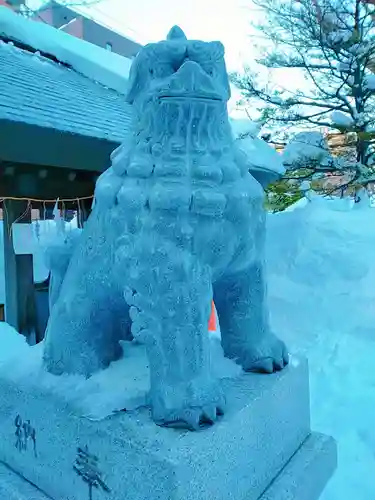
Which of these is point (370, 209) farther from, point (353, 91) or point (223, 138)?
point (223, 138)

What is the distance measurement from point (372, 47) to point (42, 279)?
4023 millimetres

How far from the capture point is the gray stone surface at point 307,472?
3.49ft

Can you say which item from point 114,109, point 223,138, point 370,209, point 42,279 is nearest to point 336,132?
point 370,209

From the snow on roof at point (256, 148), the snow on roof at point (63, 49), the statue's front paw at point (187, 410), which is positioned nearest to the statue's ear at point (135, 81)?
the statue's front paw at point (187, 410)

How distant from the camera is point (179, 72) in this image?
33.3 inches

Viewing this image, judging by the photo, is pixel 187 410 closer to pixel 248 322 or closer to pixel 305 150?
pixel 248 322

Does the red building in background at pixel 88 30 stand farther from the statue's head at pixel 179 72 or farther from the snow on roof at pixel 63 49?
the statue's head at pixel 179 72

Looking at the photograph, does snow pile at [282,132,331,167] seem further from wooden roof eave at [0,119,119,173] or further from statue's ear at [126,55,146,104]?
statue's ear at [126,55,146,104]

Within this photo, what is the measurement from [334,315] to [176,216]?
2.15 m

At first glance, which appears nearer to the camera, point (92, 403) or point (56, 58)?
point (92, 403)

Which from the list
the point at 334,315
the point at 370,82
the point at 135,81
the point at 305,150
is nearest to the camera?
the point at 135,81

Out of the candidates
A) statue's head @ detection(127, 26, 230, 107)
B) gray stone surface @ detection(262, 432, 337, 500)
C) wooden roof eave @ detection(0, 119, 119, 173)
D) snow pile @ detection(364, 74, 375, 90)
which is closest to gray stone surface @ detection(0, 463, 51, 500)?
gray stone surface @ detection(262, 432, 337, 500)

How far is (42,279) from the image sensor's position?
3.30m

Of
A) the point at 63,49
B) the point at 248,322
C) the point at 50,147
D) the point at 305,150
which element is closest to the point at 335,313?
the point at 248,322
